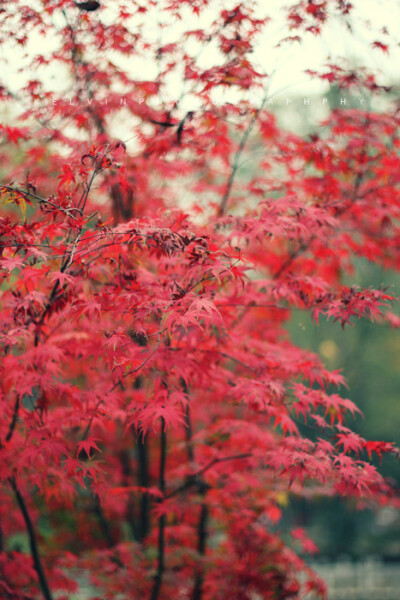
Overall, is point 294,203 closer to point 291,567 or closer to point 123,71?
point 123,71

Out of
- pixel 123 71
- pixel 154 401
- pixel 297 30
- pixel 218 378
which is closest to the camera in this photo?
pixel 154 401

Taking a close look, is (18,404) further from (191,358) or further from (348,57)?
(348,57)

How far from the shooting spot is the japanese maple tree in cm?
293

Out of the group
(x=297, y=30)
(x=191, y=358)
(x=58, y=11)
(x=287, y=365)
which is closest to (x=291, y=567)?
(x=287, y=365)

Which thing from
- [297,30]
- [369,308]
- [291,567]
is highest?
[297,30]

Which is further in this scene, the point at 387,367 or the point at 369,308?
the point at 387,367

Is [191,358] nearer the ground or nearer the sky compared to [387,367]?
nearer the ground

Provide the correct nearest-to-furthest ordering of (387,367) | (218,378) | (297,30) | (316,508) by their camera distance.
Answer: (218,378)
(297,30)
(387,367)
(316,508)

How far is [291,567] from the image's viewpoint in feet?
17.5

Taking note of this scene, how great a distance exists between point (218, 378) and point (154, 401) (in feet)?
2.59

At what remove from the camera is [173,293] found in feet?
8.92

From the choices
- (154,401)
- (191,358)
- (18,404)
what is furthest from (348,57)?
(18,404)

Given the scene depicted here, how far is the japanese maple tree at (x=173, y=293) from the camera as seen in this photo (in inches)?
115

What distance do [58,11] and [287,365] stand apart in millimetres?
3658
